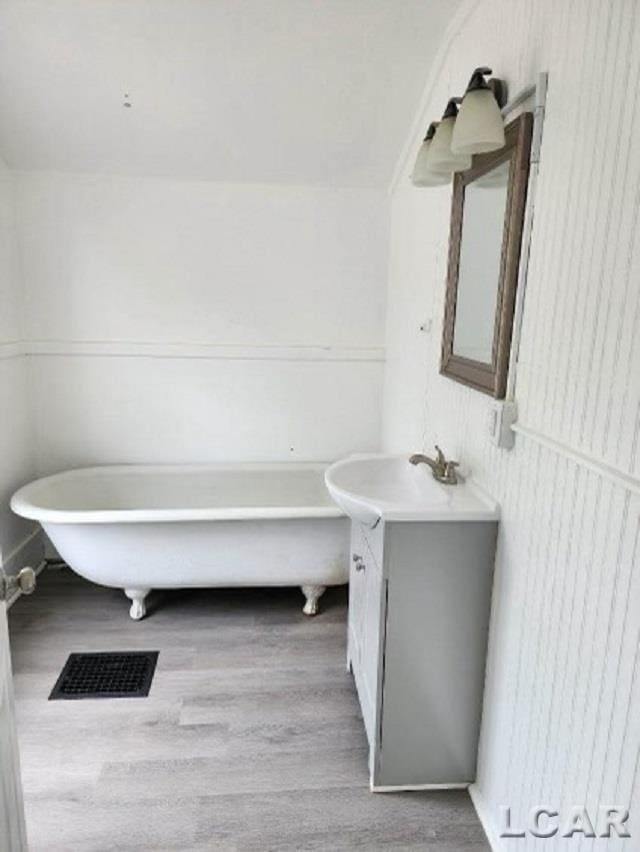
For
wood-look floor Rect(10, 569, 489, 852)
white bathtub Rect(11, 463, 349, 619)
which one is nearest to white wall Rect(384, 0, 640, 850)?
wood-look floor Rect(10, 569, 489, 852)

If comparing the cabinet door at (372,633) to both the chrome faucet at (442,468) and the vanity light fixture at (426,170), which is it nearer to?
the chrome faucet at (442,468)

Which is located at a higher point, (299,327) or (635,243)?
(635,243)

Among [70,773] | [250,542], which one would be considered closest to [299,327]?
[250,542]

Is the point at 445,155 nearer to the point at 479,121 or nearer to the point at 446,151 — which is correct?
the point at 446,151

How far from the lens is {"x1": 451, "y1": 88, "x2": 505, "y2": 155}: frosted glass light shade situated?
139 centimetres

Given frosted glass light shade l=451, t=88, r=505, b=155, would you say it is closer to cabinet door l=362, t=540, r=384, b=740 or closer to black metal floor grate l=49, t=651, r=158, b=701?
cabinet door l=362, t=540, r=384, b=740

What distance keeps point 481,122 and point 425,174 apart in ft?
1.42

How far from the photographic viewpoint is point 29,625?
2.54 metres

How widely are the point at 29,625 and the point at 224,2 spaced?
2588 mm

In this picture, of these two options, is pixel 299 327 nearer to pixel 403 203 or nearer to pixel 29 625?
pixel 403 203

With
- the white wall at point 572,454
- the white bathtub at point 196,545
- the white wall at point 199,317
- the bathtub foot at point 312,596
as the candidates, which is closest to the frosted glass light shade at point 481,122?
the white wall at point 572,454

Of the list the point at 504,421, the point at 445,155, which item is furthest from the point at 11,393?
the point at 504,421

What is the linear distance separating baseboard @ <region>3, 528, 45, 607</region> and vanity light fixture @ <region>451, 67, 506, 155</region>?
261cm

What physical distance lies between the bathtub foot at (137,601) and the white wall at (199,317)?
833 mm
